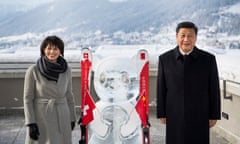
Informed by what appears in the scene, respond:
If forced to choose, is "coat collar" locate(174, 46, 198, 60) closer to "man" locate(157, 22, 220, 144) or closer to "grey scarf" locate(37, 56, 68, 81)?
"man" locate(157, 22, 220, 144)

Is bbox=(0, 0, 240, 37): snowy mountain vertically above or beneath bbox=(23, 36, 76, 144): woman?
above

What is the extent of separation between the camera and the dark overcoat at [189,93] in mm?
2627

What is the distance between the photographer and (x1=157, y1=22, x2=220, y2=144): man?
2.62m

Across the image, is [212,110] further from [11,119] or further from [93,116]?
[11,119]

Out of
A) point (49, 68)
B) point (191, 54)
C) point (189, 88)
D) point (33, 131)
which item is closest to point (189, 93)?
point (189, 88)

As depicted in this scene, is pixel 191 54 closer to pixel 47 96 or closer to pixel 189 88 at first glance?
pixel 189 88

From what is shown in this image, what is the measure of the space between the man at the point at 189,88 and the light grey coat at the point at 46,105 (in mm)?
764

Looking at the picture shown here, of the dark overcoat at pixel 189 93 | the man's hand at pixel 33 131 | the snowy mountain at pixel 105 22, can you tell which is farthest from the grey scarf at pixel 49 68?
the snowy mountain at pixel 105 22

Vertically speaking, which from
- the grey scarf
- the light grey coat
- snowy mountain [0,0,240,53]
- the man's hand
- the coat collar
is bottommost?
the man's hand

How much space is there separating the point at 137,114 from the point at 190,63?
2.39ft

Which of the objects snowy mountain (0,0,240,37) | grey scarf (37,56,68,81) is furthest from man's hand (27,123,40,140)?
snowy mountain (0,0,240,37)

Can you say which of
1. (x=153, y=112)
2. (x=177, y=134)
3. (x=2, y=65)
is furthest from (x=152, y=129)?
(x=2, y=65)

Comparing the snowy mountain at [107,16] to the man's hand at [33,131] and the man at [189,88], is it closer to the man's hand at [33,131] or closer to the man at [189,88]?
the man at [189,88]

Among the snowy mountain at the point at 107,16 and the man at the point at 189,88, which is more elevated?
the snowy mountain at the point at 107,16
